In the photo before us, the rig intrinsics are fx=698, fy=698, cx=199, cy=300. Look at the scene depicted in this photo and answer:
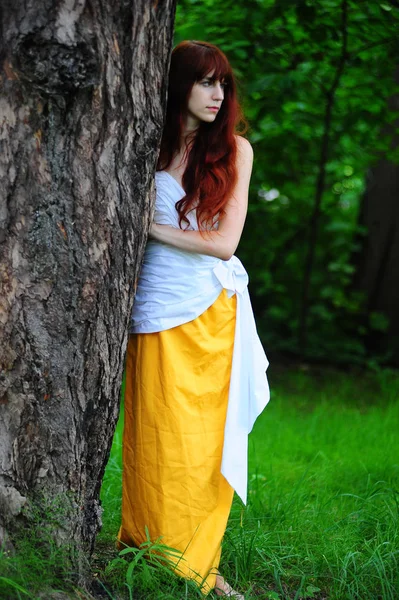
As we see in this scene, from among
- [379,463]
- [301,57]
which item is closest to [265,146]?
[301,57]

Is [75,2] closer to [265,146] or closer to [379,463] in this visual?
[379,463]

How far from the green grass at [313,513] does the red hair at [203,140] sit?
1.19 metres

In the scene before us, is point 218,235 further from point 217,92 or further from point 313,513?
point 313,513

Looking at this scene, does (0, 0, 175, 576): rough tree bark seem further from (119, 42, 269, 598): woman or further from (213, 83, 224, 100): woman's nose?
(213, 83, 224, 100): woman's nose

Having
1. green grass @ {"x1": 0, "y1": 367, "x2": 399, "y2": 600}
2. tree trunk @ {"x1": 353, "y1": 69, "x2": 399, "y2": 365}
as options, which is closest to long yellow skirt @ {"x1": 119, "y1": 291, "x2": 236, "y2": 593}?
green grass @ {"x1": 0, "y1": 367, "x2": 399, "y2": 600}

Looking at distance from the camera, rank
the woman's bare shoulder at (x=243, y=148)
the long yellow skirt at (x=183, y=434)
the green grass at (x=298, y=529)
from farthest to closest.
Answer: the woman's bare shoulder at (x=243, y=148) → the long yellow skirt at (x=183, y=434) → the green grass at (x=298, y=529)

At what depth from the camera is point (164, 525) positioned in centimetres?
232

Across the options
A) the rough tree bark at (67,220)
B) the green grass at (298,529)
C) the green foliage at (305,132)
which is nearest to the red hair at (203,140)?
the rough tree bark at (67,220)

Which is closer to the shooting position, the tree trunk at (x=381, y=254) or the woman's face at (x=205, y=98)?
the woman's face at (x=205, y=98)

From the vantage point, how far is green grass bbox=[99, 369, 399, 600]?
2373 millimetres

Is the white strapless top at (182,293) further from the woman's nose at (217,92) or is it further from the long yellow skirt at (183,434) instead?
the woman's nose at (217,92)

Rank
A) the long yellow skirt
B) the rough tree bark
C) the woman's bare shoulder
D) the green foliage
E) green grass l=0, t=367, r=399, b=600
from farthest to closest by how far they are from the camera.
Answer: the green foliage, the woman's bare shoulder, the long yellow skirt, green grass l=0, t=367, r=399, b=600, the rough tree bark

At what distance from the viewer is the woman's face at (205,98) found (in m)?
2.34

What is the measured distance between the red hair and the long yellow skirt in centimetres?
33
